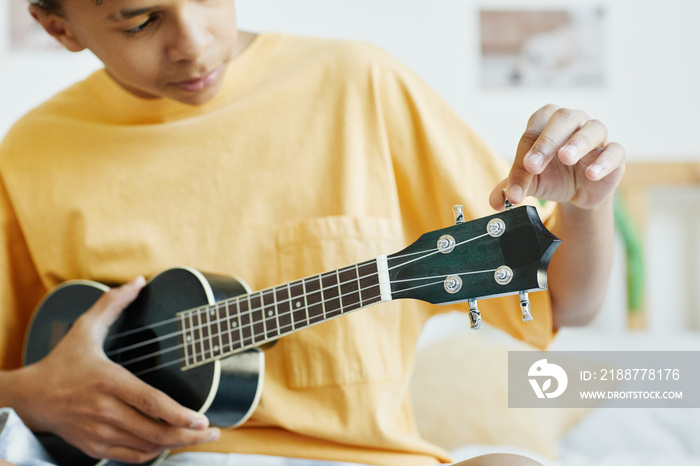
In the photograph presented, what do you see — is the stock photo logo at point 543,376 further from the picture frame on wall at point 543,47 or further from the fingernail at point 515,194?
the picture frame on wall at point 543,47

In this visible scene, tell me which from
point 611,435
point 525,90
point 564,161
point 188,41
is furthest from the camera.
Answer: point 525,90

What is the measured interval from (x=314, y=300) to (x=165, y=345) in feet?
0.83

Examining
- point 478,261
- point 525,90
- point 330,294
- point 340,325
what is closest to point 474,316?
point 478,261

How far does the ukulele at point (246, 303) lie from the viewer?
0.57 metres

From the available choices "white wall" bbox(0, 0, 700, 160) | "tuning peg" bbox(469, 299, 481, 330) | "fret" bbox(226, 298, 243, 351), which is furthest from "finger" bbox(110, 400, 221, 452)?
"white wall" bbox(0, 0, 700, 160)

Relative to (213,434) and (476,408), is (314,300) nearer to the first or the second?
(213,434)

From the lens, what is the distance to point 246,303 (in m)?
0.75

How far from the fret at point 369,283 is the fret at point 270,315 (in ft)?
0.41

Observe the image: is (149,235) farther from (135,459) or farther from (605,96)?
(605,96)

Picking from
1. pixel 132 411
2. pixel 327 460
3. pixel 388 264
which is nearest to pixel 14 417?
pixel 132 411

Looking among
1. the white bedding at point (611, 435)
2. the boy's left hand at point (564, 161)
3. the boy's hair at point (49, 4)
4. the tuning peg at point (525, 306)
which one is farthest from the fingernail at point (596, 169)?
the boy's hair at point (49, 4)

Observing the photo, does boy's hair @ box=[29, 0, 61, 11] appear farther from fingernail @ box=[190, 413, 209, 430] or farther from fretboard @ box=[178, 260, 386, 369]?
fingernail @ box=[190, 413, 209, 430]

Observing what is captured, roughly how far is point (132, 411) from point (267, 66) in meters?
0.49

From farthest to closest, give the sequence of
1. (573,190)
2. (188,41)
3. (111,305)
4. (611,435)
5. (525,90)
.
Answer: (525,90) → (611,435) → (111,305) → (188,41) → (573,190)
